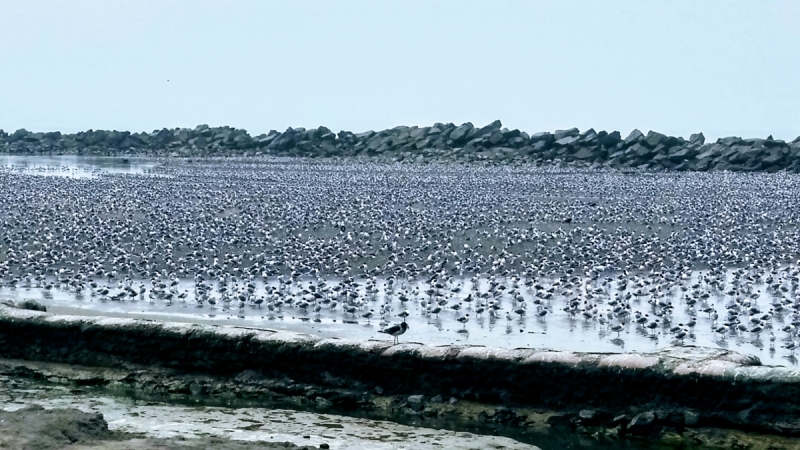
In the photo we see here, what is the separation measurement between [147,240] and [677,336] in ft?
40.9

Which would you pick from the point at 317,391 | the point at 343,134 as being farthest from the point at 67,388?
the point at 343,134

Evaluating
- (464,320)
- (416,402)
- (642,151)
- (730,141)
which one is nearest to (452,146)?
(642,151)

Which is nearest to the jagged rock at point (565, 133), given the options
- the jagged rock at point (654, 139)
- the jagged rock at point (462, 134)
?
the jagged rock at point (462, 134)

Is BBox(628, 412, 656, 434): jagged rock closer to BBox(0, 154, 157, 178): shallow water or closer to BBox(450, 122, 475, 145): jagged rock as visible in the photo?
BBox(0, 154, 157, 178): shallow water

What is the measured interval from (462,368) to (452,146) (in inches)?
2154

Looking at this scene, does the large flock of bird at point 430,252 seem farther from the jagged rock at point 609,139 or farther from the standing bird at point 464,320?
the jagged rock at point 609,139

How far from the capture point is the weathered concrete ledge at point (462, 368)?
1048 centimetres

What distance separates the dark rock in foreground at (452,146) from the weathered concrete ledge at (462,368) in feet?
137

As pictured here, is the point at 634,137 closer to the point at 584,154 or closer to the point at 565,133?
the point at 584,154

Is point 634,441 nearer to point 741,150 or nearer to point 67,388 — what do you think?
point 67,388

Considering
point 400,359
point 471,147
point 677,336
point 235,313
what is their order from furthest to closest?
point 471,147 → point 235,313 → point 677,336 → point 400,359

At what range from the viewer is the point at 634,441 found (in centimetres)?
1048

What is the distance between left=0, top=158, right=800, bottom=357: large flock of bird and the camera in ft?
54.4

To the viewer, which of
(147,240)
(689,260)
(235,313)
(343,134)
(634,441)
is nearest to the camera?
(634,441)
